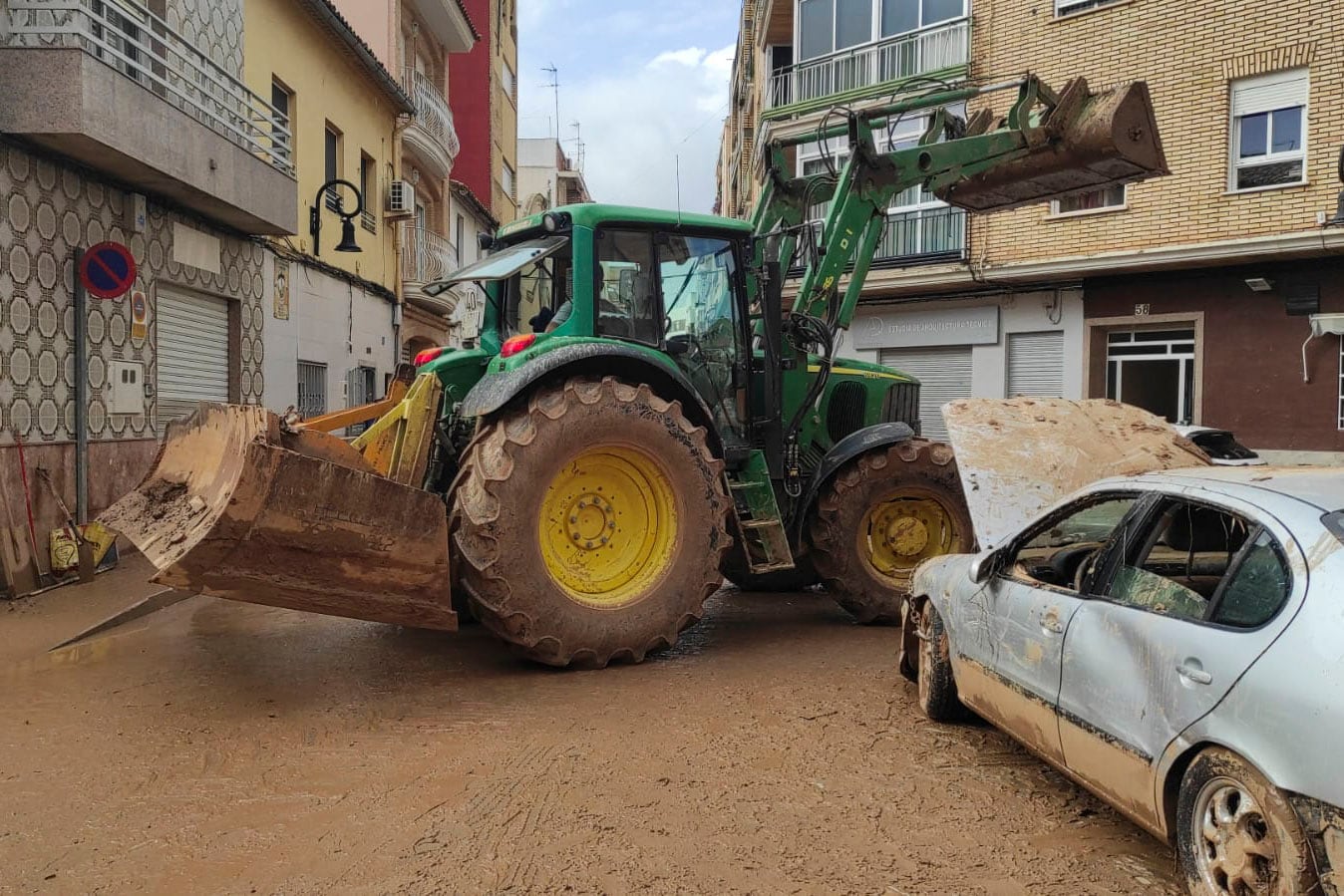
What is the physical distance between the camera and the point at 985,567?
4.26 meters

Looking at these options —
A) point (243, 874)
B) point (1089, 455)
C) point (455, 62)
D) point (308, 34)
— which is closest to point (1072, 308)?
point (1089, 455)

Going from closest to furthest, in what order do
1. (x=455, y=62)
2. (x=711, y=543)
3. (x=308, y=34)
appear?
(x=711, y=543), (x=308, y=34), (x=455, y=62)

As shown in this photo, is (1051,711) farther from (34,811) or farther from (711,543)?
(34,811)

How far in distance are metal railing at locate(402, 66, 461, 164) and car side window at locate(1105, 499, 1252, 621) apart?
18080 mm

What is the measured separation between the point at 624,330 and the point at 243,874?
12.1ft

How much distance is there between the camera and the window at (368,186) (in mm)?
16797

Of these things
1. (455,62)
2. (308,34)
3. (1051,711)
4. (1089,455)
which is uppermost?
(455,62)

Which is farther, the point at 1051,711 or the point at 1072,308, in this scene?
the point at 1072,308

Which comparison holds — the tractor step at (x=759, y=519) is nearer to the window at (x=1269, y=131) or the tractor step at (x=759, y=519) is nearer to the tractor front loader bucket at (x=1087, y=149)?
the tractor front loader bucket at (x=1087, y=149)

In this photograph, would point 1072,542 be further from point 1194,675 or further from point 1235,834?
point 1235,834

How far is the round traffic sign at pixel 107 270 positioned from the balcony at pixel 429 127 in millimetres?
11111

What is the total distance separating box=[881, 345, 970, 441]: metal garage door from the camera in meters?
18.2

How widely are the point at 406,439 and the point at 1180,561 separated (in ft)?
12.7

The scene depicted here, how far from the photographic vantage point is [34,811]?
11.9 feet
